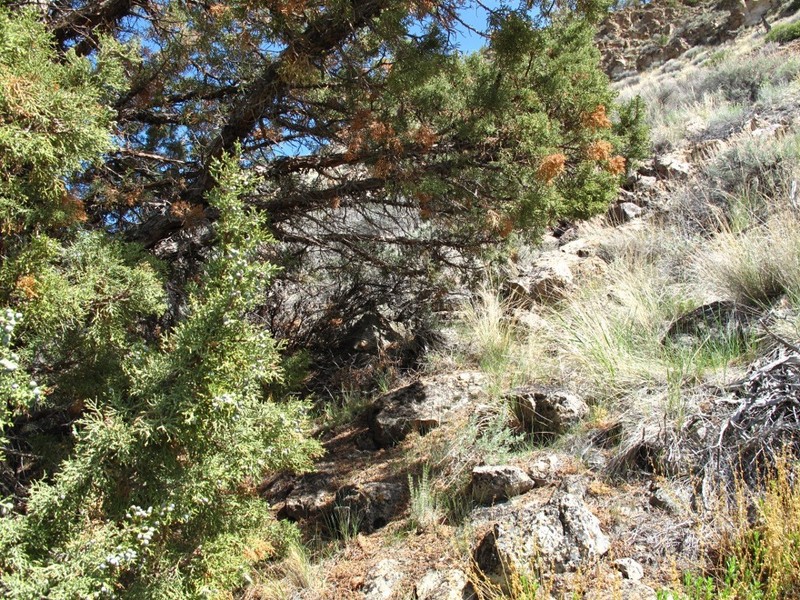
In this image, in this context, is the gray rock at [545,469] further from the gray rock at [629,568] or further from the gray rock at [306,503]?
the gray rock at [306,503]

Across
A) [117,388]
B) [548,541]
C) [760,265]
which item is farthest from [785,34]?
[117,388]

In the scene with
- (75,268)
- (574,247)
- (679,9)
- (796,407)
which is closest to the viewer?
(796,407)

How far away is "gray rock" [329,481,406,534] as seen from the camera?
385 centimetres

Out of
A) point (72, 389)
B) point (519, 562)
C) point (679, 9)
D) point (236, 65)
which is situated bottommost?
point (519, 562)

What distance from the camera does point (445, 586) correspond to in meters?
2.91

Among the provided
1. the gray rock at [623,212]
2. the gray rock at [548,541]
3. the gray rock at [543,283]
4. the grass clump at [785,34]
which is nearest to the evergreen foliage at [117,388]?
the gray rock at [548,541]

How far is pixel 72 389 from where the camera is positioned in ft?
11.8

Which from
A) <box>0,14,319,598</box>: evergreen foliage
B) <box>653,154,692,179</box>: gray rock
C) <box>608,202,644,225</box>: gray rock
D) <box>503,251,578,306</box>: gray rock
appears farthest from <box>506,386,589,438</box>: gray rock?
<box>653,154,692,179</box>: gray rock

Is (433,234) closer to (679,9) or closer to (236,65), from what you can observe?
(236,65)

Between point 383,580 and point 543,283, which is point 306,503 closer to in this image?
point 383,580

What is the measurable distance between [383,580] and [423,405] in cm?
185

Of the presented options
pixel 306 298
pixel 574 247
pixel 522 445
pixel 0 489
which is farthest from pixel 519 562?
pixel 574 247

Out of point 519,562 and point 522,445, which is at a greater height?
point 522,445

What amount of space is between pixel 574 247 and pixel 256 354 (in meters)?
5.12
